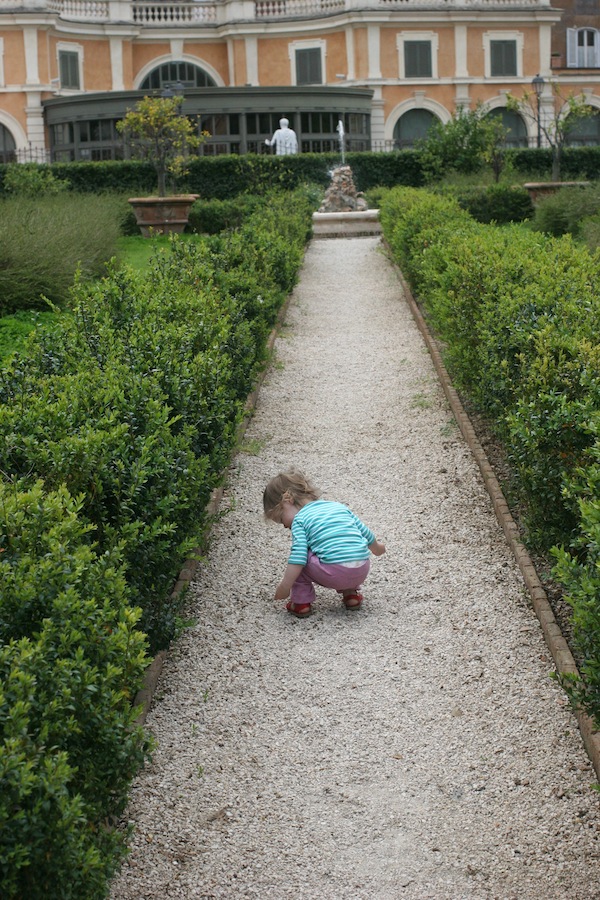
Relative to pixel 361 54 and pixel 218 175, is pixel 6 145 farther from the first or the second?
pixel 218 175

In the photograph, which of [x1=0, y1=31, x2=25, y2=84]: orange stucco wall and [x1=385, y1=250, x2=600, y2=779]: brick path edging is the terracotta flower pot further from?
[x1=0, y1=31, x2=25, y2=84]: orange stucco wall

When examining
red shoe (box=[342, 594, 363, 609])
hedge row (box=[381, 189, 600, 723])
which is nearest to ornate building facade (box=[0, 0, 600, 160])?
hedge row (box=[381, 189, 600, 723])

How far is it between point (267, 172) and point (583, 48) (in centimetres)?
3074

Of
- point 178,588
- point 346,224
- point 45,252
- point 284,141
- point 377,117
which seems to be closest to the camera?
point 178,588

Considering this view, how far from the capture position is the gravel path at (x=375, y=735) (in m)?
3.97

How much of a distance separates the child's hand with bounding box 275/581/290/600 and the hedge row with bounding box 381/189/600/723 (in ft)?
4.17

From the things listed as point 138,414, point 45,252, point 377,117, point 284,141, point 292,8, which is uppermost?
point 292,8

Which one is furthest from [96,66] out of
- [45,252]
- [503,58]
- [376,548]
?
[376,548]

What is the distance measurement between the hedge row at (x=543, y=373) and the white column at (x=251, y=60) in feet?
127

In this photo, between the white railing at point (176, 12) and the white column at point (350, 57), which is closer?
the white column at point (350, 57)

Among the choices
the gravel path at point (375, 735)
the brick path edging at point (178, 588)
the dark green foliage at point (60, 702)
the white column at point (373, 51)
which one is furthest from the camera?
the white column at point (373, 51)

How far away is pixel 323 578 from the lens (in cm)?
590

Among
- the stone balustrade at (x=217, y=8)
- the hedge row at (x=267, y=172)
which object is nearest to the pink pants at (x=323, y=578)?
the hedge row at (x=267, y=172)

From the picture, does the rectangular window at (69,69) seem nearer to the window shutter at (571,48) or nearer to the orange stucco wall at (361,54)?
the orange stucco wall at (361,54)
